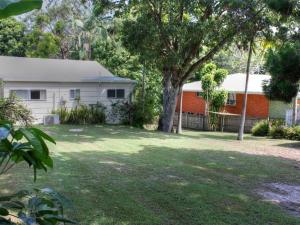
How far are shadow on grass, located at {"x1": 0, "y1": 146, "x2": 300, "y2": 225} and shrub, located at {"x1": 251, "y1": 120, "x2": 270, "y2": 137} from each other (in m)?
13.6

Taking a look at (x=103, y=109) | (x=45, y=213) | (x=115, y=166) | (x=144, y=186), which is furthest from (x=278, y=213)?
(x=103, y=109)

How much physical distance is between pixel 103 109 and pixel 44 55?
480 inches

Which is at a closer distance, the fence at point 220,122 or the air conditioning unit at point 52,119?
the air conditioning unit at point 52,119

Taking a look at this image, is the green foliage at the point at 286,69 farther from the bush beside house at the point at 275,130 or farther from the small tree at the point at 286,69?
the bush beside house at the point at 275,130

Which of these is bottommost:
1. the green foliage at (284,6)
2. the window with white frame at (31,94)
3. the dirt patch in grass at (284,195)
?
the dirt patch in grass at (284,195)

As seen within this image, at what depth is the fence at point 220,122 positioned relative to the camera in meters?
27.4

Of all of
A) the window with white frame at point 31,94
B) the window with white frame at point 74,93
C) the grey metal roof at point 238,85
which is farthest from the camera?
the grey metal roof at point 238,85

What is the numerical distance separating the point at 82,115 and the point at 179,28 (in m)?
7.27

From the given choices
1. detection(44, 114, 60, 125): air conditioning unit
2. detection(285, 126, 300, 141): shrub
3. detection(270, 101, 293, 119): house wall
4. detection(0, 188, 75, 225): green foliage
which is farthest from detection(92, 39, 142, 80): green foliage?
detection(0, 188, 75, 225): green foliage

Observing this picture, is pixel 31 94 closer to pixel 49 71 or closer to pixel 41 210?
pixel 49 71

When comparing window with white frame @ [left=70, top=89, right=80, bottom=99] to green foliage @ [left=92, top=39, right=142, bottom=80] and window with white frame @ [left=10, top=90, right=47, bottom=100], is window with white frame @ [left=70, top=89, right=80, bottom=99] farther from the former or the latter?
green foliage @ [left=92, top=39, right=142, bottom=80]

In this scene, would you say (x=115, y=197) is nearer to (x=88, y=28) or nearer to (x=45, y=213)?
(x=45, y=213)

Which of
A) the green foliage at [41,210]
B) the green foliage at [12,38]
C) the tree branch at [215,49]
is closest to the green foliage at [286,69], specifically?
the green foliage at [41,210]

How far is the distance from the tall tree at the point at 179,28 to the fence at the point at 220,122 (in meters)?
Result: 6.90
